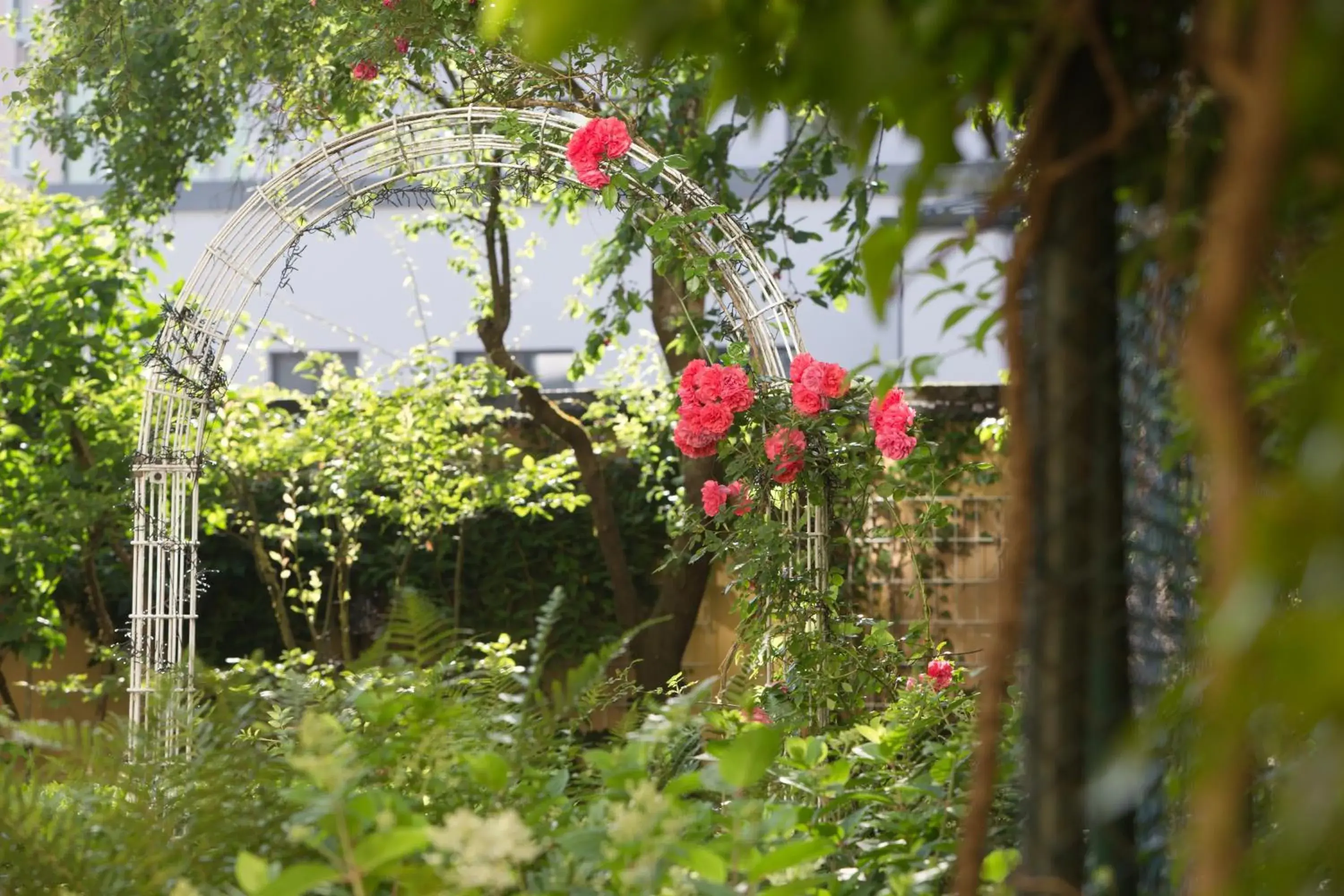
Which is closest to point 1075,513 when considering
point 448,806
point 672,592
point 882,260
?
point 882,260

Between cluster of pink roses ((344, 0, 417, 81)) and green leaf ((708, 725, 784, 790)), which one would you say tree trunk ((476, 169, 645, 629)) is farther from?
green leaf ((708, 725, 784, 790))

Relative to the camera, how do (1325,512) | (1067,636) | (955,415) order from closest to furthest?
(1325,512) < (1067,636) < (955,415)

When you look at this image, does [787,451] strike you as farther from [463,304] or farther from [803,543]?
[463,304]

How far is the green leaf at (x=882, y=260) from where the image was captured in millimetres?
Answer: 713

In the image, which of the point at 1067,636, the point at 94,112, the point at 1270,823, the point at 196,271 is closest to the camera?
the point at 1067,636

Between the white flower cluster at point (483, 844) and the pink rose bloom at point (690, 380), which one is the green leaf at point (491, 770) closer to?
the white flower cluster at point (483, 844)

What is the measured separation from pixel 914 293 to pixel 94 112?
7.36 metres

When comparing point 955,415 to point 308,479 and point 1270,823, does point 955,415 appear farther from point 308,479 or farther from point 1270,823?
point 1270,823

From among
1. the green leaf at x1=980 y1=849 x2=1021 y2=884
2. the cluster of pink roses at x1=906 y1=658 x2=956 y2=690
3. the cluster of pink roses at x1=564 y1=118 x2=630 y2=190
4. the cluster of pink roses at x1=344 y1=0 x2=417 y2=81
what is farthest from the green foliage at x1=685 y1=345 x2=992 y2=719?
the green leaf at x1=980 y1=849 x2=1021 y2=884

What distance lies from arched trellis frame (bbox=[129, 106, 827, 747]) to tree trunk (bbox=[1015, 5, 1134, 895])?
8.17 ft

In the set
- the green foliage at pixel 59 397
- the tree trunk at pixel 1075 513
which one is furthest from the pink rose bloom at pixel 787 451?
the green foliage at pixel 59 397

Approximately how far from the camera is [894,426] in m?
3.05

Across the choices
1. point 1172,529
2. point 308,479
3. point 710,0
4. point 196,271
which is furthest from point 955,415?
point 710,0

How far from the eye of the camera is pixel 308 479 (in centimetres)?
632
